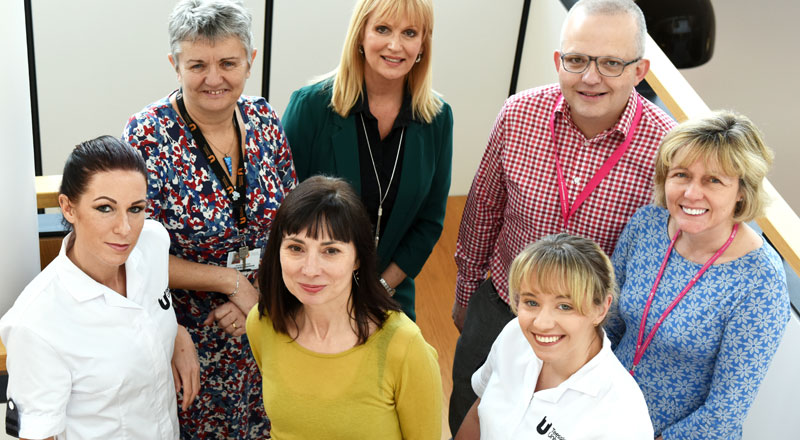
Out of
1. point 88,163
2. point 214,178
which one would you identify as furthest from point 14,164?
point 214,178

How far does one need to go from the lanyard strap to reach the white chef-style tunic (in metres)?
0.30

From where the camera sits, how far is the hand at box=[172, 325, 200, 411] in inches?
101

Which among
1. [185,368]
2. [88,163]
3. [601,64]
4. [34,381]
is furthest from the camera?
[601,64]

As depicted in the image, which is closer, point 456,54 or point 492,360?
point 492,360

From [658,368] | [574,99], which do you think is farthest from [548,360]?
[574,99]

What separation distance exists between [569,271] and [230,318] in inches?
47.7

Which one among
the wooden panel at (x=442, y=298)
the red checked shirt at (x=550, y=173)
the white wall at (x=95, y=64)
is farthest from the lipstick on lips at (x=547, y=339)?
the white wall at (x=95, y=64)

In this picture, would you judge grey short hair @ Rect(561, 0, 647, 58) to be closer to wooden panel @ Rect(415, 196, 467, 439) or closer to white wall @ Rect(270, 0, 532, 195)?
wooden panel @ Rect(415, 196, 467, 439)

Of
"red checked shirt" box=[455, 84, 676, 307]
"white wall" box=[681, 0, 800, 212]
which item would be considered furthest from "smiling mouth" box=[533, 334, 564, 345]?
"white wall" box=[681, 0, 800, 212]

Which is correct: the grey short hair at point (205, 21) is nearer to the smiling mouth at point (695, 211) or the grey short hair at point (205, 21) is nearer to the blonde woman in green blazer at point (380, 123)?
the blonde woman in green blazer at point (380, 123)

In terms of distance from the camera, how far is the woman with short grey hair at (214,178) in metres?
2.52

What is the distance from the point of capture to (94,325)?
2.18m

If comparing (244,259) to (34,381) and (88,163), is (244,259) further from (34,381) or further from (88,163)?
(34,381)

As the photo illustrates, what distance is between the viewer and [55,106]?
464 cm
